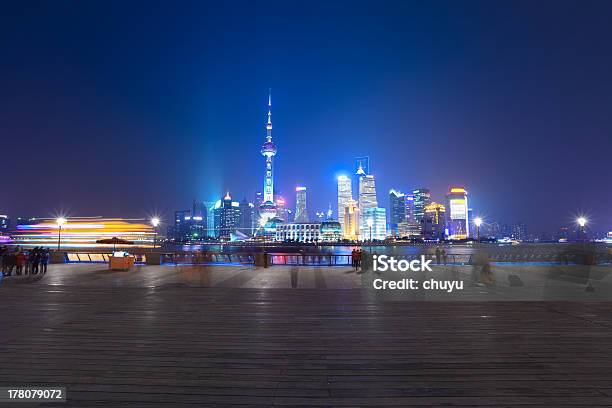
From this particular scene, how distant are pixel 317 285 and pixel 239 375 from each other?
39.0 feet

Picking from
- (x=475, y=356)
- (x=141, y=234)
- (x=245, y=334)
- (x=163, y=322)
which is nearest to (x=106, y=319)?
(x=163, y=322)

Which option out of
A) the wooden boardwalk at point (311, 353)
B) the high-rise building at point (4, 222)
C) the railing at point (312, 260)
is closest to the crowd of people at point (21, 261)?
the wooden boardwalk at point (311, 353)

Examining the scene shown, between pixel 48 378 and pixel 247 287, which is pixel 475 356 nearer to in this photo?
pixel 48 378

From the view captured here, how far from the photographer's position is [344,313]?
1167 cm

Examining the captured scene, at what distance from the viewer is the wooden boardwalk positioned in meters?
5.69

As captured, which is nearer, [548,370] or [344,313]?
[548,370]

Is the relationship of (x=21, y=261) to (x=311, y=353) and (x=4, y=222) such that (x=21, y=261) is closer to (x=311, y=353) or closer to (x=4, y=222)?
(x=311, y=353)

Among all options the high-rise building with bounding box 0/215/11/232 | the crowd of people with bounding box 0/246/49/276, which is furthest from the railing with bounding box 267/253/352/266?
the high-rise building with bounding box 0/215/11/232

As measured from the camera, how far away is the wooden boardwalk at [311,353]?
569 centimetres

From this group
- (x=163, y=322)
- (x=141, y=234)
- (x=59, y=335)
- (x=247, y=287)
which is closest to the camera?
(x=59, y=335)

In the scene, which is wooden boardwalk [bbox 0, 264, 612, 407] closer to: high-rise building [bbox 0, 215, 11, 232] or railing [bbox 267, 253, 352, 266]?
railing [bbox 267, 253, 352, 266]

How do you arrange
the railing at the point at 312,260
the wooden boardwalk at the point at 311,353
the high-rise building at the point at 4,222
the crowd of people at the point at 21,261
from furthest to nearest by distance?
the high-rise building at the point at 4,222 → the railing at the point at 312,260 → the crowd of people at the point at 21,261 → the wooden boardwalk at the point at 311,353

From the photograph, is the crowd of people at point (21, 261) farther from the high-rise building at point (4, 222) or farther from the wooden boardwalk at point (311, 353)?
the high-rise building at point (4, 222)

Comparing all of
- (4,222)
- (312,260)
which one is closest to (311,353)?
(312,260)
